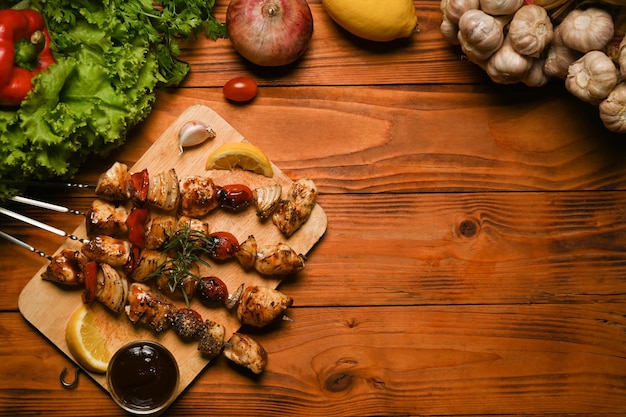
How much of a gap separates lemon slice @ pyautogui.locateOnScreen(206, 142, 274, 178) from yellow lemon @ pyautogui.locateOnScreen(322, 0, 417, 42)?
1.76ft

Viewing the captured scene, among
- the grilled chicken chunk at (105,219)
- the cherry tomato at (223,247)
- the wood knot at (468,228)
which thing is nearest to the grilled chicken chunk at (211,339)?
the cherry tomato at (223,247)

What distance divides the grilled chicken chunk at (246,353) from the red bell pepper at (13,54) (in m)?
1.02

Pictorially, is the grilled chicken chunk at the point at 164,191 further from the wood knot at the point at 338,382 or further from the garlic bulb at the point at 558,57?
the garlic bulb at the point at 558,57

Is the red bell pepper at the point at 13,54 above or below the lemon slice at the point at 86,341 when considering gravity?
above

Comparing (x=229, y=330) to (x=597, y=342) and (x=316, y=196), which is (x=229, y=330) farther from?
(x=597, y=342)

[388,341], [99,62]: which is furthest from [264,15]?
[388,341]

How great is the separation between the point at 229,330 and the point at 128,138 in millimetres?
755

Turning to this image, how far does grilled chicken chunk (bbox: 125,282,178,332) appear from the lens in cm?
226

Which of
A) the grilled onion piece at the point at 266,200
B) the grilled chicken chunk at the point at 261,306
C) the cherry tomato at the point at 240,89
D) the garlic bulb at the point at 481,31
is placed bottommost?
the grilled chicken chunk at the point at 261,306

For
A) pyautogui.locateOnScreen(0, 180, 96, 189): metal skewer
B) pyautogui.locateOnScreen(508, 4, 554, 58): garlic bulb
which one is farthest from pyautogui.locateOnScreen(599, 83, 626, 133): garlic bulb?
pyautogui.locateOnScreen(0, 180, 96, 189): metal skewer

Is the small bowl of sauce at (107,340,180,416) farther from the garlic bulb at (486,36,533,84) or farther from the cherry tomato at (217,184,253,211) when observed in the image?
the garlic bulb at (486,36,533,84)

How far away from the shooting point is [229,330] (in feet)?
7.77

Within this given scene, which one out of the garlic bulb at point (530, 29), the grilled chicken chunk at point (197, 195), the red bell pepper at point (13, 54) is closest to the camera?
the red bell pepper at point (13, 54)

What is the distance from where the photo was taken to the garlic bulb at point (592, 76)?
213 centimetres
